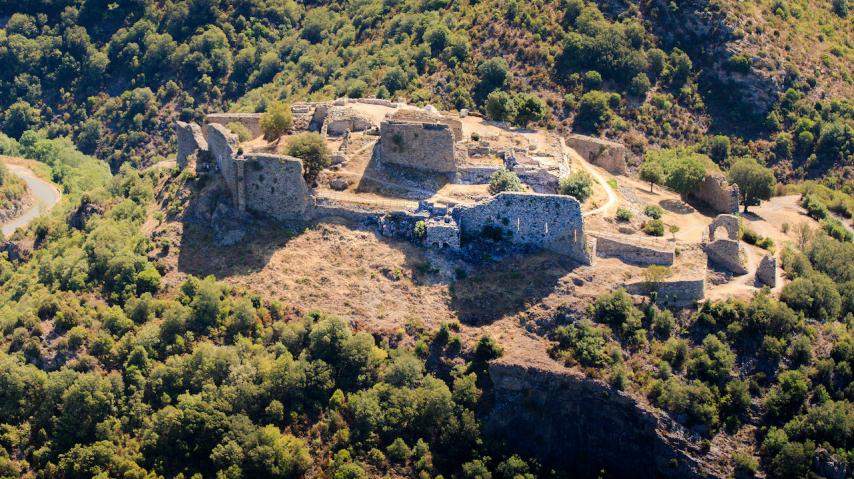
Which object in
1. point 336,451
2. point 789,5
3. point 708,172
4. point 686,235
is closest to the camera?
point 336,451

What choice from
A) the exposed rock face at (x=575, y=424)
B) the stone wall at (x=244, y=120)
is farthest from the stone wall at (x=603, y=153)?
the exposed rock face at (x=575, y=424)

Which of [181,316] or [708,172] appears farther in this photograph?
[708,172]

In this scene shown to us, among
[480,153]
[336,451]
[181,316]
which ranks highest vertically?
[480,153]

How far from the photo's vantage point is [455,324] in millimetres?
75438

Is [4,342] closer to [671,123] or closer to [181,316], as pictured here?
[181,316]

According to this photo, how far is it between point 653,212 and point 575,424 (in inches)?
751

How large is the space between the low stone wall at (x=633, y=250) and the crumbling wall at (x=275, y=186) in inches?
794

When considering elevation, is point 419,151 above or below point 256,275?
above

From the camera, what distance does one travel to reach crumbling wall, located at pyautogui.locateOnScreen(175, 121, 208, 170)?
297 feet

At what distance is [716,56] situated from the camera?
4550 inches

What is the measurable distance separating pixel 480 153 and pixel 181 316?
24.8 m

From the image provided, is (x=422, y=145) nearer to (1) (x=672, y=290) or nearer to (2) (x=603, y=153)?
(2) (x=603, y=153)

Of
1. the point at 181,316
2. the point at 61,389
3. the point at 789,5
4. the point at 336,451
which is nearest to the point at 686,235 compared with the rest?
the point at 336,451

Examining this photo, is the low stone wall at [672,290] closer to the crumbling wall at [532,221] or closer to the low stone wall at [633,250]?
the low stone wall at [633,250]
